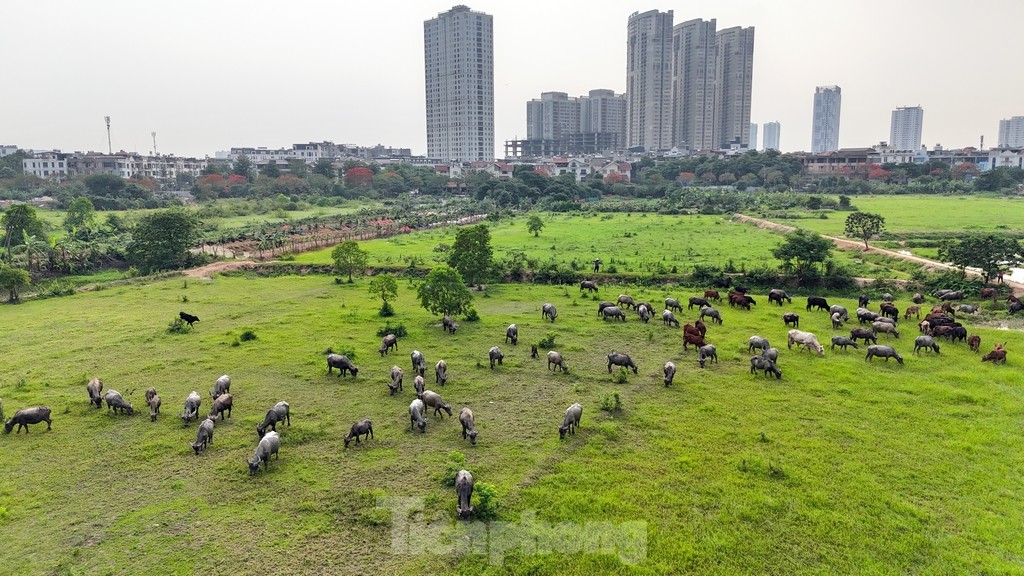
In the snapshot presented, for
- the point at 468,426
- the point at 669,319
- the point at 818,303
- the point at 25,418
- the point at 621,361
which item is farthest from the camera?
the point at 818,303

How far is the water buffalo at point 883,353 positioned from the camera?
21438 millimetres

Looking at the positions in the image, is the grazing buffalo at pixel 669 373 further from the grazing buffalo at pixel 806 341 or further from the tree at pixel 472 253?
the tree at pixel 472 253

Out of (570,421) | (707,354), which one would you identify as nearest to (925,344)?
(707,354)

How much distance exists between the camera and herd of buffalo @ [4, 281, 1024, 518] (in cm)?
1595

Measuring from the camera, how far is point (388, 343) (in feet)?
76.7

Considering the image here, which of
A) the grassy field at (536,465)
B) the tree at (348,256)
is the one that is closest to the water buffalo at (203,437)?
the grassy field at (536,465)

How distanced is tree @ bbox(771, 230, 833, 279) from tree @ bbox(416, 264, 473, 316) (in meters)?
20.2

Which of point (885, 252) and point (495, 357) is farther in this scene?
point (885, 252)

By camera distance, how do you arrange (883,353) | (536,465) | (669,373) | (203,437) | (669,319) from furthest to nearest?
(669,319)
(883,353)
(669,373)
(203,437)
(536,465)

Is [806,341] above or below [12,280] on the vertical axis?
below

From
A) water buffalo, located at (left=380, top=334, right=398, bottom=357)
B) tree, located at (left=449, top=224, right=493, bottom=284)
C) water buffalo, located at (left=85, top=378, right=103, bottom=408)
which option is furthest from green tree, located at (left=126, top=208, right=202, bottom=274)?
water buffalo, located at (left=85, top=378, right=103, bottom=408)

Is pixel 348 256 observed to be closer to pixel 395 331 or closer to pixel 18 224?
pixel 395 331

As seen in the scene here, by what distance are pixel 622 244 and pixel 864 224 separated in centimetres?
1857

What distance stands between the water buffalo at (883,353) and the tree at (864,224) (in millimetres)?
30984
